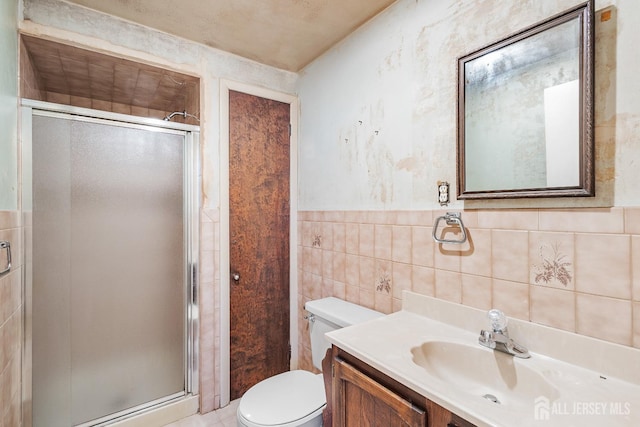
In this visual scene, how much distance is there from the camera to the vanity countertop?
70 centimetres

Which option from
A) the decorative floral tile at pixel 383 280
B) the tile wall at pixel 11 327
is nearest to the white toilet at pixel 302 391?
the decorative floral tile at pixel 383 280

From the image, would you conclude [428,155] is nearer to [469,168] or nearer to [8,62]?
[469,168]

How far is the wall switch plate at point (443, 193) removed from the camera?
1.24 m

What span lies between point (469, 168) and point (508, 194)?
176 millimetres

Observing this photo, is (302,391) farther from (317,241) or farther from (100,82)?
(100,82)

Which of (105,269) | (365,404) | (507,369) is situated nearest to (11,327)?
(105,269)

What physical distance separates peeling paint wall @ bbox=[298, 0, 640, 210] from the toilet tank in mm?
540

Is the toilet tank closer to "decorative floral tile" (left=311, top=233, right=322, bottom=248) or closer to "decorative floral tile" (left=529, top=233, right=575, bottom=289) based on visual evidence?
"decorative floral tile" (left=311, top=233, right=322, bottom=248)

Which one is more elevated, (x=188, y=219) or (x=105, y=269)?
(x=188, y=219)

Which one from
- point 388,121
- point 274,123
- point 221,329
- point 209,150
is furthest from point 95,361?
point 388,121

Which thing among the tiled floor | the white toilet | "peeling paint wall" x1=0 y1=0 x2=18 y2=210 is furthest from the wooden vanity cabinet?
"peeling paint wall" x1=0 y1=0 x2=18 y2=210

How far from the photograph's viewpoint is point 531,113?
3.27ft

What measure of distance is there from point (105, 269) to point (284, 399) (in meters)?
1.17

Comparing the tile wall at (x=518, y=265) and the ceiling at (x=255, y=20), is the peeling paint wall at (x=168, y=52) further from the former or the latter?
the tile wall at (x=518, y=265)
